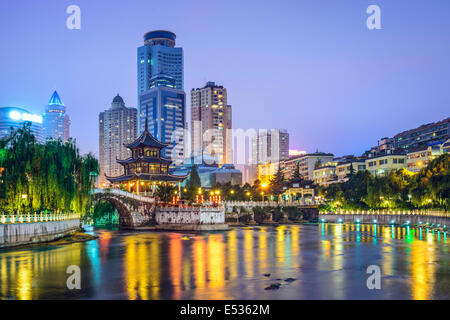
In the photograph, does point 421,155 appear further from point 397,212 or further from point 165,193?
point 165,193

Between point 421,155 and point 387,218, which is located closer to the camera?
point 387,218

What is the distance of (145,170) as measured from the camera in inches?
2995

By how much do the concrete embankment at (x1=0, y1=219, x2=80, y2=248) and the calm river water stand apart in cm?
134

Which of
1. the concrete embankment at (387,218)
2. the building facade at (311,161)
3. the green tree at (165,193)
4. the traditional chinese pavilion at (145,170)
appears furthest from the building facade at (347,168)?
the green tree at (165,193)

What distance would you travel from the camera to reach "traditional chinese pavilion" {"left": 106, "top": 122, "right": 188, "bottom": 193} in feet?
242

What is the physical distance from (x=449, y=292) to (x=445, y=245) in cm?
2129

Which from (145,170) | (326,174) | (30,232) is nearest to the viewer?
(30,232)

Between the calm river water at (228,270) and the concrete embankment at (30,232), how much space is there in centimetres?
134

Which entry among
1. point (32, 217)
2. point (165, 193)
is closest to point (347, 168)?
point (165, 193)

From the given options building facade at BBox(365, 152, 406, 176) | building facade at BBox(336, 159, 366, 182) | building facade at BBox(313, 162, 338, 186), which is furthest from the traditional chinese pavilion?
building facade at BBox(313, 162, 338, 186)

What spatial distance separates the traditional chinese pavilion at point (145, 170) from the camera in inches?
2901

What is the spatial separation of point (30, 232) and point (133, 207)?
88.3 ft

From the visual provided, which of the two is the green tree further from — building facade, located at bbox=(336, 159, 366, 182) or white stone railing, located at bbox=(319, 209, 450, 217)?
building facade, located at bbox=(336, 159, 366, 182)

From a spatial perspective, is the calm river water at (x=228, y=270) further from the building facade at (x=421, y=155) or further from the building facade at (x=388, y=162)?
the building facade at (x=388, y=162)
